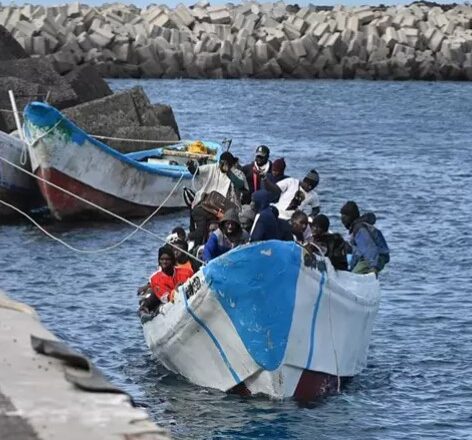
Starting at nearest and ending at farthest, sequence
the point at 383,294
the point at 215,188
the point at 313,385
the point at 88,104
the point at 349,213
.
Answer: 1. the point at 313,385
2. the point at 349,213
3. the point at 215,188
4. the point at 383,294
5. the point at 88,104

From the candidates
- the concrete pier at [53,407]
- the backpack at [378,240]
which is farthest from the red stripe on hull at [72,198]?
the concrete pier at [53,407]

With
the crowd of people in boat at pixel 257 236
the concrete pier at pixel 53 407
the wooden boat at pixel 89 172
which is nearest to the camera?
the concrete pier at pixel 53 407

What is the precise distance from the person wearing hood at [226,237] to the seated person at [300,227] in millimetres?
1015

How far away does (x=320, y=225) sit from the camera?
543 inches

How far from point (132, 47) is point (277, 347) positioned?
61.3 m

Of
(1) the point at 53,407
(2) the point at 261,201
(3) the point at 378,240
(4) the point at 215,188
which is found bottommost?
(4) the point at 215,188

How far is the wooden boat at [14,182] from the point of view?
25.3 m

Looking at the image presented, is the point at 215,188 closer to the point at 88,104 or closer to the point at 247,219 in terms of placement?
the point at 247,219

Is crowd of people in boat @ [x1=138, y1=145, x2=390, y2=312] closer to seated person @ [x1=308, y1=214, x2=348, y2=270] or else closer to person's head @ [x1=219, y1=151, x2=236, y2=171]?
seated person @ [x1=308, y1=214, x2=348, y2=270]

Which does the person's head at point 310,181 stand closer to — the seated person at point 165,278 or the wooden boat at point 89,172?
the seated person at point 165,278

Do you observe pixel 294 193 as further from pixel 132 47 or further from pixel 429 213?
pixel 132 47

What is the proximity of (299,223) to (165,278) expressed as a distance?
1442 millimetres

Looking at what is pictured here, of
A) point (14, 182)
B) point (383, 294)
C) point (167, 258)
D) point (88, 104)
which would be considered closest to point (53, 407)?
point (167, 258)

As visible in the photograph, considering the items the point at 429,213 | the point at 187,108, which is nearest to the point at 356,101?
the point at 187,108
